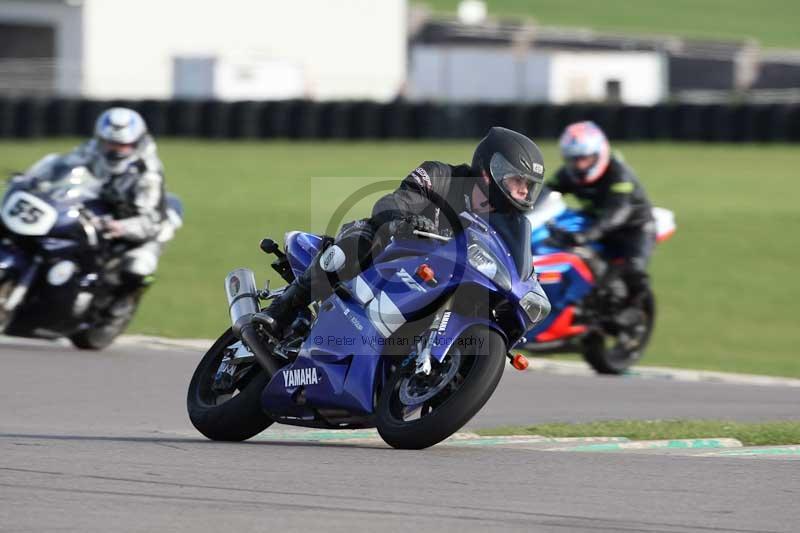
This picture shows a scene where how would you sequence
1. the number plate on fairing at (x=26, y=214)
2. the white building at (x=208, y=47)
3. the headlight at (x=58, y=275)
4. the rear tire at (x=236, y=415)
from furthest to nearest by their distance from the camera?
the white building at (x=208, y=47), the headlight at (x=58, y=275), the number plate on fairing at (x=26, y=214), the rear tire at (x=236, y=415)

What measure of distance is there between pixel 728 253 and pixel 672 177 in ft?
24.3

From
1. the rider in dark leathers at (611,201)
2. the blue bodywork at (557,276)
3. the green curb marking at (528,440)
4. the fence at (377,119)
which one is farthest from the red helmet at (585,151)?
the fence at (377,119)

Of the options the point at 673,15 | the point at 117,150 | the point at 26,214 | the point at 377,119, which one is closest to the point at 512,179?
the point at 26,214

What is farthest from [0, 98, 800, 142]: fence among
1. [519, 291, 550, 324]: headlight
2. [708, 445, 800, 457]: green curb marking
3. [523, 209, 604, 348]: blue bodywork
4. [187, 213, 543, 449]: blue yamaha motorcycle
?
[519, 291, 550, 324]: headlight

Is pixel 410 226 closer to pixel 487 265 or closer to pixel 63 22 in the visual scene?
pixel 487 265

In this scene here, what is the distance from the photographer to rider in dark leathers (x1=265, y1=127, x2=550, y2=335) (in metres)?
6.60

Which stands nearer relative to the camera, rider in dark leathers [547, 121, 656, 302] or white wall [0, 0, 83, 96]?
rider in dark leathers [547, 121, 656, 302]

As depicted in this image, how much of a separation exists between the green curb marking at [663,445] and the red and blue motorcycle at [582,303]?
467 cm

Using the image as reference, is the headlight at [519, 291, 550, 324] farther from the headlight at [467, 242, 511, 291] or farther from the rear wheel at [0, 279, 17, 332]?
the rear wheel at [0, 279, 17, 332]

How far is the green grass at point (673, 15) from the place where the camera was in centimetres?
6291

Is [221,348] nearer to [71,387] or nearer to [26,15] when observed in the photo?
[71,387]

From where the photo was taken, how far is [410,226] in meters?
6.57

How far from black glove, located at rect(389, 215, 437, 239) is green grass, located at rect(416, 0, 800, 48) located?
55306 mm

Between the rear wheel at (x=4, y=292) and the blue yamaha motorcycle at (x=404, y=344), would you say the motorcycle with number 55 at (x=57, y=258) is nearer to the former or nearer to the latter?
the rear wheel at (x=4, y=292)
